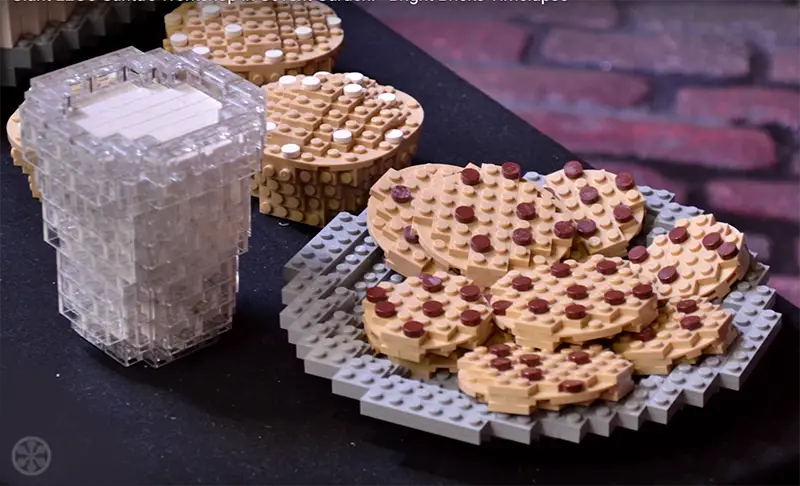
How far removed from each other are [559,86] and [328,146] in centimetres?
67

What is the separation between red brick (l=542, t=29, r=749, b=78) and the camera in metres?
2.42

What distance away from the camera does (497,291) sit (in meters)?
1.57

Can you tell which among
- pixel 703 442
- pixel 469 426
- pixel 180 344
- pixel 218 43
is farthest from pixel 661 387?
pixel 218 43

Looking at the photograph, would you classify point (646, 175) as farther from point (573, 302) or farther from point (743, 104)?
point (573, 302)

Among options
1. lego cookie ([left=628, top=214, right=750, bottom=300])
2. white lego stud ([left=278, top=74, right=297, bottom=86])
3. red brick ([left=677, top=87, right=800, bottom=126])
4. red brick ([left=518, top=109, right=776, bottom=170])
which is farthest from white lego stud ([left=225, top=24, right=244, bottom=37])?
red brick ([left=677, top=87, right=800, bottom=126])

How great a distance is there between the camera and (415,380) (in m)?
1.52

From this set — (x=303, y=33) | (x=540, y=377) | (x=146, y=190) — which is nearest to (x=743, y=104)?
(x=303, y=33)

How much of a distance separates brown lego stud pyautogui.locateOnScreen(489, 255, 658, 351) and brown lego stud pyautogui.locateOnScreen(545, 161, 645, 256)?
0.22 feet

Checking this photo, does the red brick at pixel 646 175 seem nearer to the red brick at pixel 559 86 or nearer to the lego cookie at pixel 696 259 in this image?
the red brick at pixel 559 86

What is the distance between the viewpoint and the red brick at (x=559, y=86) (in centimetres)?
235

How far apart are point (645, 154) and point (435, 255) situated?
26.9 inches

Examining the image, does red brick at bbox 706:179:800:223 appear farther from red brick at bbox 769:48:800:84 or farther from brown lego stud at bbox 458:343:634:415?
brown lego stud at bbox 458:343:634:415

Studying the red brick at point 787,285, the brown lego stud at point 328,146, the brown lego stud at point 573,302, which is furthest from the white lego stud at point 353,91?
the red brick at point 787,285

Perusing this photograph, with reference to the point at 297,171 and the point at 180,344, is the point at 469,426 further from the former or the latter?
the point at 297,171
